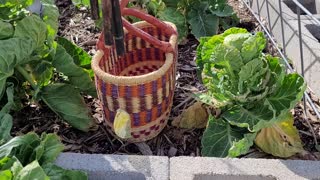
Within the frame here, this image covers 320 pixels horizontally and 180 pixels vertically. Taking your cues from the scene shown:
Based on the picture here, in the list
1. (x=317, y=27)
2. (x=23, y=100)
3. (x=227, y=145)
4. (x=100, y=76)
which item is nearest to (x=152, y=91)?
(x=100, y=76)

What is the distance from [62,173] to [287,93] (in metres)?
0.86

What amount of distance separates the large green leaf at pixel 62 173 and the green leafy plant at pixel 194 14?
1.24 metres

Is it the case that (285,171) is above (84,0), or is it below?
below

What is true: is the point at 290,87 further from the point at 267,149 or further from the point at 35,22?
the point at 35,22

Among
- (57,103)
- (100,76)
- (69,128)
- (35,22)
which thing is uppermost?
(35,22)

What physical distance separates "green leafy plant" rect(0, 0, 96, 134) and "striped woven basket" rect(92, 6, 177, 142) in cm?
14

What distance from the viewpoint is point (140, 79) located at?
1.87 metres

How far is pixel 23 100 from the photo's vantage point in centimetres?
228

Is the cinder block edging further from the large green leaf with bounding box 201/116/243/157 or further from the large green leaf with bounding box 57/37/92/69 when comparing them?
the large green leaf with bounding box 57/37/92/69

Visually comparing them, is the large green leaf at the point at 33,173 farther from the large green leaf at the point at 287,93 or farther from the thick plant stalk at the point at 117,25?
the large green leaf at the point at 287,93

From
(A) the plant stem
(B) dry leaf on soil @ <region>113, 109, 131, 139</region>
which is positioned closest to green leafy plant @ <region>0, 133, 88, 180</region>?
(B) dry leaf on soil @ <region>113, 109, 131, 139</region>

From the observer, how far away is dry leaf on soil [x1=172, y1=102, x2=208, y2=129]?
213 cm

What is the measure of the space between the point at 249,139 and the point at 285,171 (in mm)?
212

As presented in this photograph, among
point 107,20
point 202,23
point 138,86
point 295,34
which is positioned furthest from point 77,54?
point 295,34
